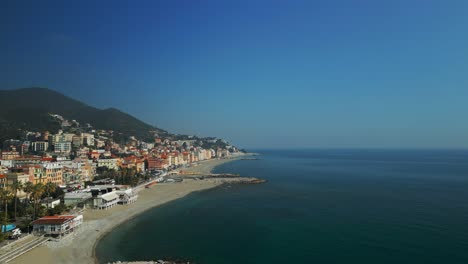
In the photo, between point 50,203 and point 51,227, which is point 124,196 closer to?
point 50,203

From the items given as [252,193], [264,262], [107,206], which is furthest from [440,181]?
[107,206]

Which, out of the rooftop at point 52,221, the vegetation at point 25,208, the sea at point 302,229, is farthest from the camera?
the vegetation at point 25,208

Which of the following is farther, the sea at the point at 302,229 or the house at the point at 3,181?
the house at the point at 3,181

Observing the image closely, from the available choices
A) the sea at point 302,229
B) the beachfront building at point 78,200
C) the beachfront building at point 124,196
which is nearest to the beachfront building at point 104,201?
the beachfront building at point 78,200

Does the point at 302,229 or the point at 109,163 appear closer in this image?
the point at 302,229

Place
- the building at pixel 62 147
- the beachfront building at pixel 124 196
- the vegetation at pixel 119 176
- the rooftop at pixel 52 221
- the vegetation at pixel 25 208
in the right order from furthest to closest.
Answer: the building at pixel 62 147 < the vegetation at pixel 119 176 < the beachfront building at pixel 124 196 < the vegetation at pixel 25 208 < the rooftop at pixel 52 221

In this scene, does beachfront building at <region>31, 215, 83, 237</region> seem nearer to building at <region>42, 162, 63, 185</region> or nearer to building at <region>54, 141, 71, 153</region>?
building at <region>42, 162, 63, 185</region>

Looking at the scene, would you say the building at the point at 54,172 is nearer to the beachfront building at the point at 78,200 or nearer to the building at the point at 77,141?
the beachfront building at the point at 78,200

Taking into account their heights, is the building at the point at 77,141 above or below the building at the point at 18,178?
above

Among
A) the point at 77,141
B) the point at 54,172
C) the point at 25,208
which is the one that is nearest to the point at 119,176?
the point at 54,172

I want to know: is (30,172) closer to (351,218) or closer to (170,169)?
(351,218)

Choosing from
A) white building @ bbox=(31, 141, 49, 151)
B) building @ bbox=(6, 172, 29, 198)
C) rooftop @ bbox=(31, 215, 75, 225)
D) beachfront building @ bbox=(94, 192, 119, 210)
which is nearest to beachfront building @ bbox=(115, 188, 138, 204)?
beachfront building @ bbox=(94, 192, 119, 210)

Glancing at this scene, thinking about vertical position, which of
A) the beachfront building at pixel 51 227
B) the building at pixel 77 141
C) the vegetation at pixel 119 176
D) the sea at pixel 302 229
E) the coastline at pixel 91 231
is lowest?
the sea at pixel 302 229
